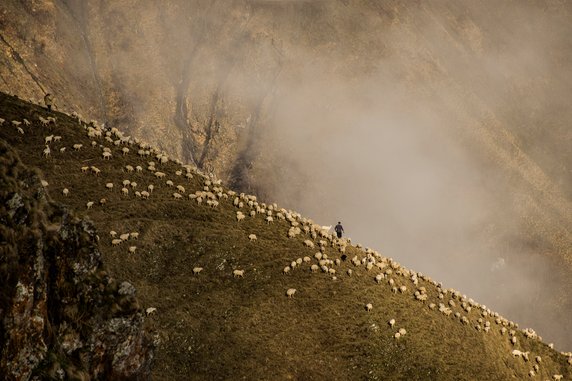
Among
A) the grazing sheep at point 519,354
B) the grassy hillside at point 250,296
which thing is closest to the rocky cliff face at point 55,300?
the grassy hillside at point 250,296

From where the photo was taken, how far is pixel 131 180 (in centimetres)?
5841

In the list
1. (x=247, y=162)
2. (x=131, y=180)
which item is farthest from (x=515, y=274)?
(x=131, y=180)

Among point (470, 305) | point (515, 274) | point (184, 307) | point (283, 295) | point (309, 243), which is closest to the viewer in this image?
point (184, 307)

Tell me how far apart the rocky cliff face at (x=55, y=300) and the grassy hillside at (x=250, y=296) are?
16476 millimetres

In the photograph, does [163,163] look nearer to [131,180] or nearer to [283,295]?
[131,180]

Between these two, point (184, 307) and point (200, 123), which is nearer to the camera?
point (184, 307)

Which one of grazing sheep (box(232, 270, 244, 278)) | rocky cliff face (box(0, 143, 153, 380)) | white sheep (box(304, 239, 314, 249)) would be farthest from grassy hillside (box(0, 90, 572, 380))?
rocky cliff face (box(0, 143, 153, 380))

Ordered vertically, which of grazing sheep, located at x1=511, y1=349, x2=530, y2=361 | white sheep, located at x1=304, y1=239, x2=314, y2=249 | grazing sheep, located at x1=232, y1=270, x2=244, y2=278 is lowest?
grazing sheep, located at x1=232, y1=270, x2=244, y2=278

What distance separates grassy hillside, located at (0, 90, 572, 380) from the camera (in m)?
43.2

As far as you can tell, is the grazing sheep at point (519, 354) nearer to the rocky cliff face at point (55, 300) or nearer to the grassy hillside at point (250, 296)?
the grassy hillside at point (250, 296)

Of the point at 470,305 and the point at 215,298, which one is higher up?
the point at 470,305

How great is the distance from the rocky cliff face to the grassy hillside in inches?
649

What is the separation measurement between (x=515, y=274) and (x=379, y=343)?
170 meters

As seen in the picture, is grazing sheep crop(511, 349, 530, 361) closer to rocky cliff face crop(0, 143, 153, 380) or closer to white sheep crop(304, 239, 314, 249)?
white sheep crop(304, 239, 314, 249)
